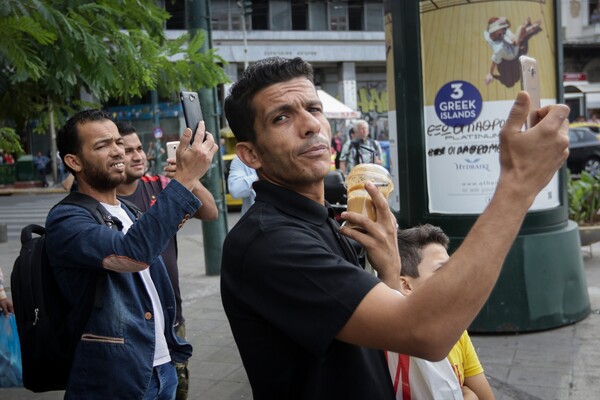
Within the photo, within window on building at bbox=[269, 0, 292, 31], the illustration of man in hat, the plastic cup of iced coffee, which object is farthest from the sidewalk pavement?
window on building at bbox=[269, 0, 292, 31]

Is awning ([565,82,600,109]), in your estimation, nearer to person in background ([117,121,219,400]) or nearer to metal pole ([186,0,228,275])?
metal pole ([186,0,228,275])

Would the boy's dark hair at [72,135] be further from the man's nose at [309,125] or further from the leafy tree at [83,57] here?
the man's nose at [309,125]

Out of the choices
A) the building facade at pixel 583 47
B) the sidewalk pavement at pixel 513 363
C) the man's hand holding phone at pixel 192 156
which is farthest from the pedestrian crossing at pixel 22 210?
the building facade at pixel 583 47

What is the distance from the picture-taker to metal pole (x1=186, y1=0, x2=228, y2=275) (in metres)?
8.34

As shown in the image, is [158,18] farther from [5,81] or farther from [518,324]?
[518,324]

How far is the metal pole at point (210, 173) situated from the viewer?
8344 millimetres

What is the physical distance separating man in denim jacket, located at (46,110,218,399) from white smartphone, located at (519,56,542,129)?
1.29 m

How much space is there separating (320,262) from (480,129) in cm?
431

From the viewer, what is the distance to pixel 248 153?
1781mm

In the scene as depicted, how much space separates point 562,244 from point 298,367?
4658 mm

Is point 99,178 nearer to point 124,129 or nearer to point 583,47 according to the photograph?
point 124,129

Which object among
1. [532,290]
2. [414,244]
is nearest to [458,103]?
[532,290]

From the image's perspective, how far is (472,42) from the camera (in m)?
5.45

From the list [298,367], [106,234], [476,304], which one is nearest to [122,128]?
[106,234]
